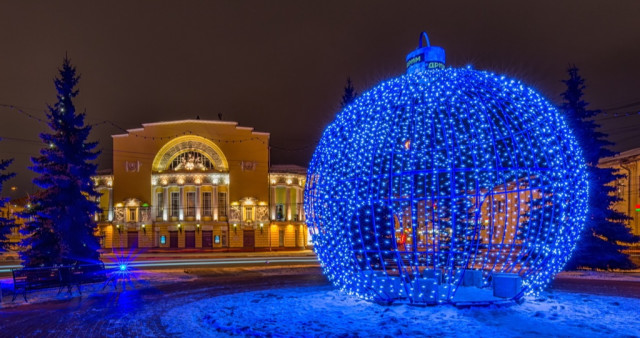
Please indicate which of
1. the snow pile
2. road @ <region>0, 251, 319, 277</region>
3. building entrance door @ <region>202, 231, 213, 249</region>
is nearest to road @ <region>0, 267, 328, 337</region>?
the snow pile

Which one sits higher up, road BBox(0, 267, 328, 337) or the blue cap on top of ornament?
the blue cap on top of ornament

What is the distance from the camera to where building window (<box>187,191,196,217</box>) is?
42.6 m

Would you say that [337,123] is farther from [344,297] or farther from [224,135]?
[224,135]

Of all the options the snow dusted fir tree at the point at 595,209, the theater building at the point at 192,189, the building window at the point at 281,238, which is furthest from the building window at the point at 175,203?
the snow dusted fir tree at the point at 595,209

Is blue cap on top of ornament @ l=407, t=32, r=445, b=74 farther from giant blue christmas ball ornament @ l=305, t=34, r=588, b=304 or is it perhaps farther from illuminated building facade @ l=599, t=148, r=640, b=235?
illuminated building facade @ l=599, t=148, r=640, b=235

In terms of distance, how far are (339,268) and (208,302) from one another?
3.25 meters

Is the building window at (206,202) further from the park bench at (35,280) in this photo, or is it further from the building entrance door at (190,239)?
the park bench at (35,280)

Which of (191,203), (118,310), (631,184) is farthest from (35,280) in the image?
(631,184)

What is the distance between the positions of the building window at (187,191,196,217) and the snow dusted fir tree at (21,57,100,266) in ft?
73.3

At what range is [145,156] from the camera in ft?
139

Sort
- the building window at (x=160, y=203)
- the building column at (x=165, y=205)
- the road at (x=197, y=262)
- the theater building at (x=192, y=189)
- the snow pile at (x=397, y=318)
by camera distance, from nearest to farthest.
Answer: the snow pile at (x=397, y=318) → the road at (x=197, y=262) → the theater building at (x=192, y=189) → the building column at (x=165, y=205) → the building window at (x=160, y=203)

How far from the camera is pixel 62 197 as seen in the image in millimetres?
18781

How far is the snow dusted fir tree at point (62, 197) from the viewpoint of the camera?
18.5m

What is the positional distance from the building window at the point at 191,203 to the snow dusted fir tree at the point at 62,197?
22357 mm
